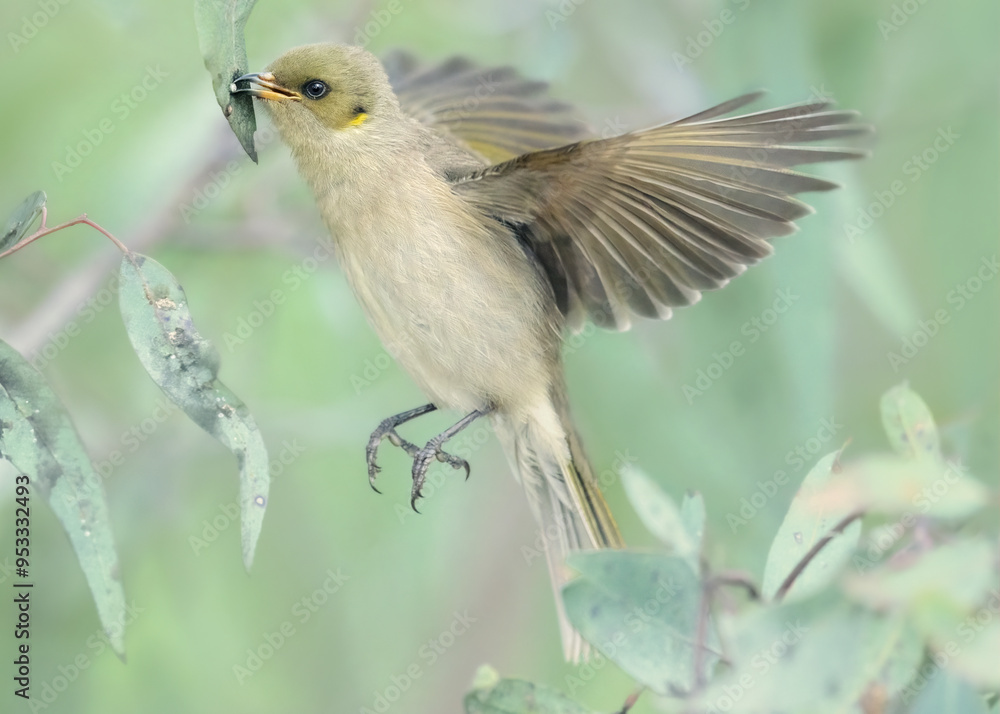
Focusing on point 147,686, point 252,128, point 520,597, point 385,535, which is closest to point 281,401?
point 385,535

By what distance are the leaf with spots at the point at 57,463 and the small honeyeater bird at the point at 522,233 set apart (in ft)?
1.47

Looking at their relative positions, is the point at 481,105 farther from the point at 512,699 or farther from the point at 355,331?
the point at 512,699

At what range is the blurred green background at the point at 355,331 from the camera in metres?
2.08

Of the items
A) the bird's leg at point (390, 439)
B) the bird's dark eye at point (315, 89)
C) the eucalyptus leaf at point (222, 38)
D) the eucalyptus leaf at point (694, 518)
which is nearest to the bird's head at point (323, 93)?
the bird's dark eye at point (315, 89)

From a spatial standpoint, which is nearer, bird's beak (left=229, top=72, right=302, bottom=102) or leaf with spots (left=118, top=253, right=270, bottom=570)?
leaf with spots (left=118, top=253, right=270, bottom=570)

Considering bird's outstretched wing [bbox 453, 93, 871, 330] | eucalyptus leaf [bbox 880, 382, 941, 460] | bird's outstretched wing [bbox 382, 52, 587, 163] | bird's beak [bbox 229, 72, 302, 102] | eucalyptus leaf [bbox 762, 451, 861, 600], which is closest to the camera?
eucalyptus leaf [bbox 880, 382, 941, 460]

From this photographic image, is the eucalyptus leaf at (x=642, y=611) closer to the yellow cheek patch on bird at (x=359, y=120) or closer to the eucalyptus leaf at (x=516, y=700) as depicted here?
the eucalyptus leaf at (x=516, y=700)

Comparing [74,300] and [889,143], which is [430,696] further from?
[889,143]

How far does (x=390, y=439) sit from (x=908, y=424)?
3.05 feet

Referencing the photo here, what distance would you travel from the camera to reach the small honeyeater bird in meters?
1.39

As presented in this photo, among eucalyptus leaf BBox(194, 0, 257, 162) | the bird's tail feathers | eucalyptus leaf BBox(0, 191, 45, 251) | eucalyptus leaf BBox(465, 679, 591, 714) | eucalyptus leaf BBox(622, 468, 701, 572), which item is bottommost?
the bird's tail feathers

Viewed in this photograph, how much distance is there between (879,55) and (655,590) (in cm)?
174

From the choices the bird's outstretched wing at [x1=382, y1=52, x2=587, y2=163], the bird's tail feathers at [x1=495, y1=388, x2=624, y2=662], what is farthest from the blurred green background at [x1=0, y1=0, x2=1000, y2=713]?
the bird's tail feathers at [x1=495, y1=388, x2=624, y2=662]

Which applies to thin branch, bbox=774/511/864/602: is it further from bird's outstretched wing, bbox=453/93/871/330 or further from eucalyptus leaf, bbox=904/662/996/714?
bird's outstretched wing, bbox=453/93/871/330
